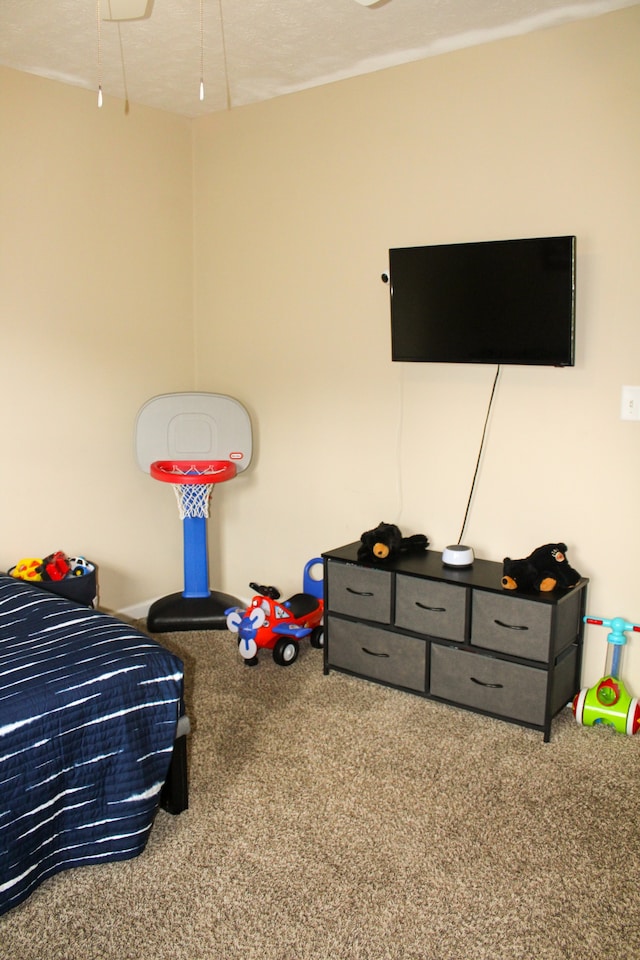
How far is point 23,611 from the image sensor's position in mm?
2775

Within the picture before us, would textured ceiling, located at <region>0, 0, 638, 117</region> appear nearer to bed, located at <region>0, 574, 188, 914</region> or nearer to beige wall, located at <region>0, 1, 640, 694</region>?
beige wall, located at <region>0, 1, 640, 694</region>

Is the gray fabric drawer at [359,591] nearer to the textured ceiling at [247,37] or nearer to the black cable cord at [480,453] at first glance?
the black cable cord at [480,453]

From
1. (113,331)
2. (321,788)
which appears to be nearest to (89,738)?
(321,788)

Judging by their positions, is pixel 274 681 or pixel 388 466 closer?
pixel 274 681

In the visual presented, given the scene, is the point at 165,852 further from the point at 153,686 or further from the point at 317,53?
the point at 317,53

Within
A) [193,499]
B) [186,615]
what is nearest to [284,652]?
[186,615]

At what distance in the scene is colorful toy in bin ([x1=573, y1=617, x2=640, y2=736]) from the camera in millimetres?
3057

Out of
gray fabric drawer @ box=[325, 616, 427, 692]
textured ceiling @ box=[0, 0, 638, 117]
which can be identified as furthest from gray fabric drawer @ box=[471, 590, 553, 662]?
textured ceiling @ box=[0, 0, 638, 117]

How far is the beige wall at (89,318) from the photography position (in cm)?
365

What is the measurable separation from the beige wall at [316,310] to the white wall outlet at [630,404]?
35 mm

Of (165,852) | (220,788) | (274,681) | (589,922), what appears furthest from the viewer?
(274,681)

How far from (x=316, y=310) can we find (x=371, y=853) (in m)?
2.47

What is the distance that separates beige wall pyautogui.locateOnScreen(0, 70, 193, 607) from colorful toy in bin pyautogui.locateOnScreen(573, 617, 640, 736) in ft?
7.68

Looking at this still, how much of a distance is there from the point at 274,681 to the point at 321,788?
2.80 ft
